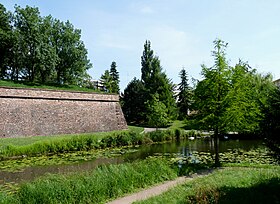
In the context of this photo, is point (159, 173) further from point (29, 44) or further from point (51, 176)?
point (29, 44)

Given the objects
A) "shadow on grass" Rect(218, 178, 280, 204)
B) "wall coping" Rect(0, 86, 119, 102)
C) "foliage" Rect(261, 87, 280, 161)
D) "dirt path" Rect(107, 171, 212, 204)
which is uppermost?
"wall coping" Rect(0, 86, 119, 102)

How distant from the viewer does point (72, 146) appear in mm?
20422

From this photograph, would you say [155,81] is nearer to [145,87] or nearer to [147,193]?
[145,87]

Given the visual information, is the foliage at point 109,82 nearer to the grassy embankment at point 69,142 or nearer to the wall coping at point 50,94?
the wall coping at point 50,94

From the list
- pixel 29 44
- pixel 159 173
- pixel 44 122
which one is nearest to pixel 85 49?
pixel 29 44

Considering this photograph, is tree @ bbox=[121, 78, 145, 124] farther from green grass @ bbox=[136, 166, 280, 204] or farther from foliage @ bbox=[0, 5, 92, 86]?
green grass @ bbox=[136, 166, 280, 204]

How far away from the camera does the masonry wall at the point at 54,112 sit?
2461 centimetres

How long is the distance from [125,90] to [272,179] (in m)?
42.9

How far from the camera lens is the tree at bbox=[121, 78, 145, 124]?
47250 mm

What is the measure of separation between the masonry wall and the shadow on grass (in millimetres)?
20766

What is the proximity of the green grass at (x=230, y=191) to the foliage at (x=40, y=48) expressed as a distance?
28.8 metres

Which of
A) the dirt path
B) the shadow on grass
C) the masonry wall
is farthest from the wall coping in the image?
the shadow on grass

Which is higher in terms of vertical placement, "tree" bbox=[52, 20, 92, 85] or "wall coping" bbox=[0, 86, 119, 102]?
"tree" bbox=[52, 20, 92, 85]

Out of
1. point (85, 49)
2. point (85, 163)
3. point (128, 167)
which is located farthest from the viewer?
point (85, 49)
